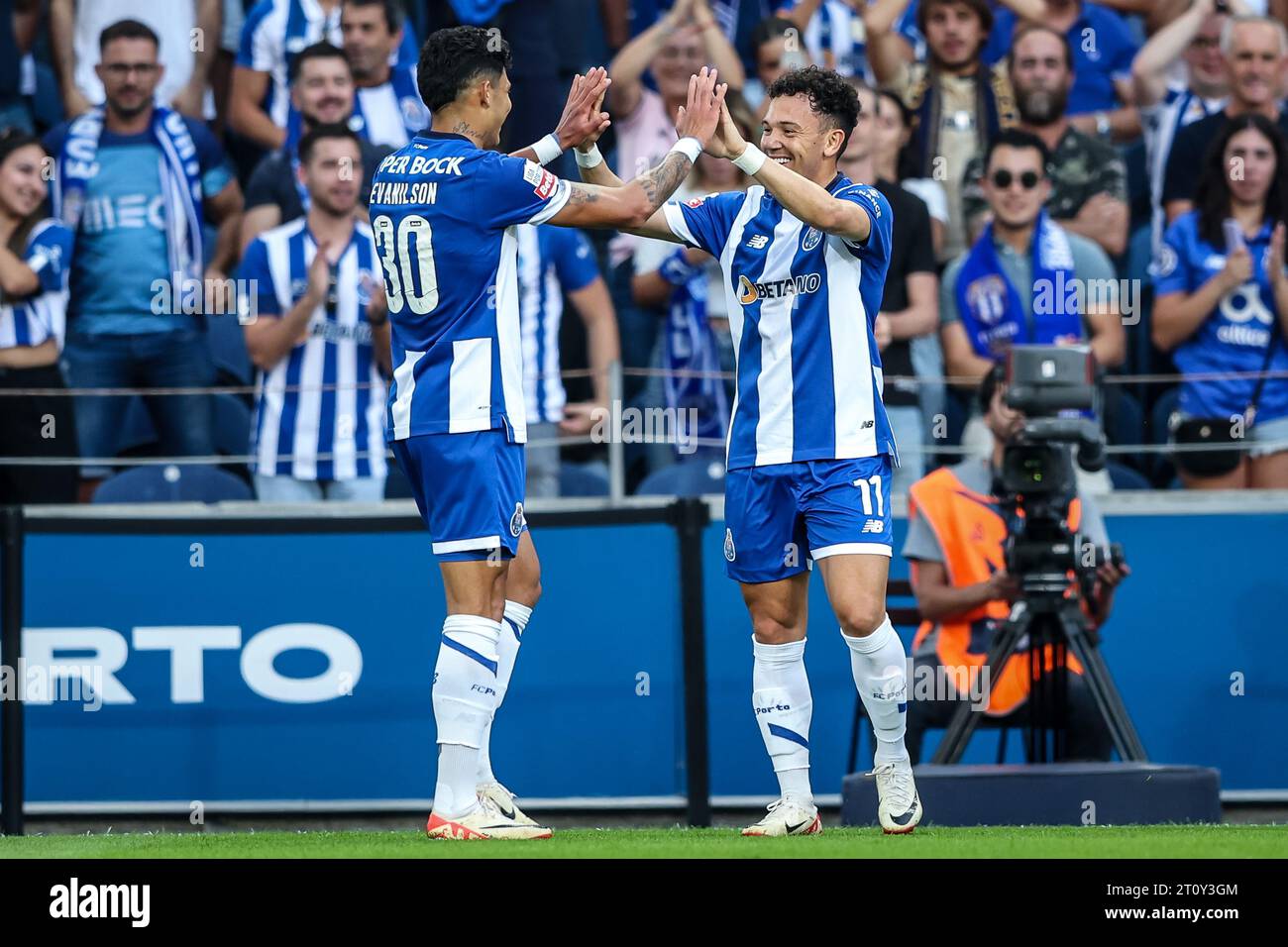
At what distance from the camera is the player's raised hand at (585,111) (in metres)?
6.35

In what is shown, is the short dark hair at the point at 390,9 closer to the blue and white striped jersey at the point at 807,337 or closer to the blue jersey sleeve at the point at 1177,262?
the blue jersey sleeve at the point at 1177,262

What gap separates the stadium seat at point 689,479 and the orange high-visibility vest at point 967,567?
1.41 metres

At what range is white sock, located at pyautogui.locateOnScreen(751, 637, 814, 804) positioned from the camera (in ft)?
21.5

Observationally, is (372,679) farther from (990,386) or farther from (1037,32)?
(1037,32)

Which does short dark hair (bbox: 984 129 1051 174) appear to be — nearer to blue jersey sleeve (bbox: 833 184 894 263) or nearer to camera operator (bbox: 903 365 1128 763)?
camera operator (bbox: 903 365 1128 763)

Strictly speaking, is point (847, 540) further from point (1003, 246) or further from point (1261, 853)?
point (1003, 246)

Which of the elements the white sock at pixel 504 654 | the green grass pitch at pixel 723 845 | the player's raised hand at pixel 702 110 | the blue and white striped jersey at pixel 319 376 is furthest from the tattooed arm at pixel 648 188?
the blue and white striped jersey at pixel 319 376

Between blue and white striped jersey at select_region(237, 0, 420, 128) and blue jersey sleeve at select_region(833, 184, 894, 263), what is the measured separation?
5.01m

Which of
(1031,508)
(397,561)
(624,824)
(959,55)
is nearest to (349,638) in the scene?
(397,561)

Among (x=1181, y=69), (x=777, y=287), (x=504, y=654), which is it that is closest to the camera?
(x=504, y=654)

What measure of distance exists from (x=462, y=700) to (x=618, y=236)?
16.9 feet

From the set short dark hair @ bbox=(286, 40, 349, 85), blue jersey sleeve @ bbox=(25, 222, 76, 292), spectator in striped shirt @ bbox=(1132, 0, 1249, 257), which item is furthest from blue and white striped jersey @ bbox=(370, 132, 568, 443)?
spectator in striped shirt @ bbox=(1132, 0, 1249, 257)

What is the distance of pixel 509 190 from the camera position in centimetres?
612

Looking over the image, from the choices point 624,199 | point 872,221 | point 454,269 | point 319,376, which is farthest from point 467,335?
point 319,376
